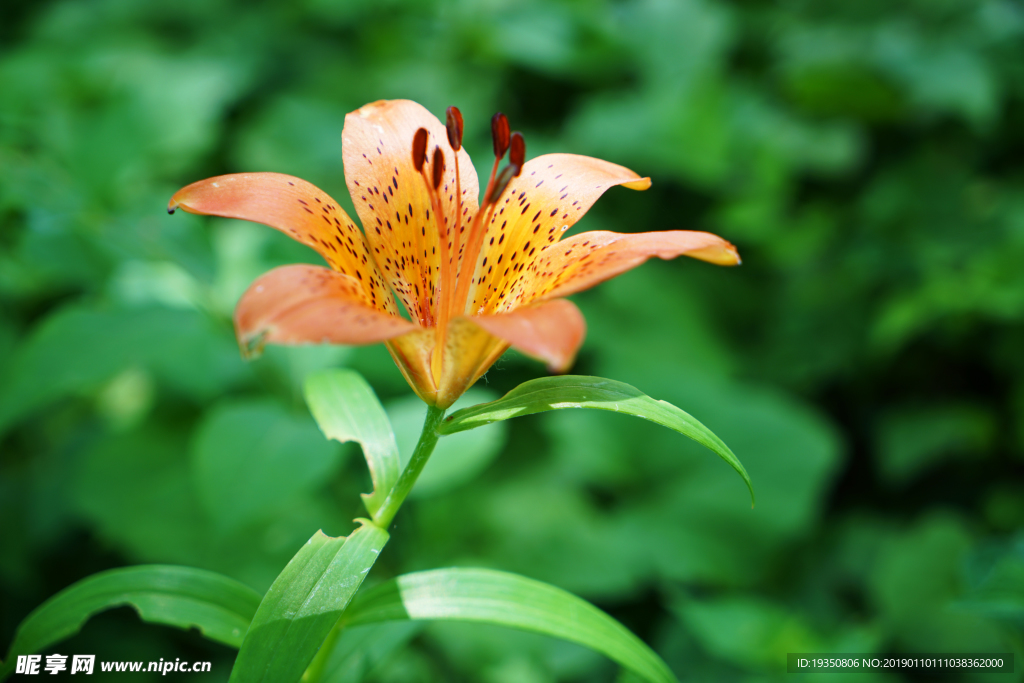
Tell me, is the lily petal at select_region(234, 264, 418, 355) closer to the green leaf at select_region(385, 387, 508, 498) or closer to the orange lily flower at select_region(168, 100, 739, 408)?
the orange lily flower at select_region(168, 100, 739, 408)

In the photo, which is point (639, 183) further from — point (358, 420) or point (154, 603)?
point (154, 603)

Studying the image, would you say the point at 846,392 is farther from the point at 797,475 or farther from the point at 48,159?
the point at 48,159

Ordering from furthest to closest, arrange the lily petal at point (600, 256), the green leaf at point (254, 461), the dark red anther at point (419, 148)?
the green leaf at point (254, 461)
the dark red anther at point (419, 148)
the lily petal at point (600, 256)

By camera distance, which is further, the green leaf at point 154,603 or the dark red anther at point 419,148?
the green leaf at point 154,603

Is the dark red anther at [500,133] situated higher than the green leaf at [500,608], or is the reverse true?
the dark red anther at [500,133]

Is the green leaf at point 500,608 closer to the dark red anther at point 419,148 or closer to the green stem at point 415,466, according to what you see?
the green stem at point 415,466

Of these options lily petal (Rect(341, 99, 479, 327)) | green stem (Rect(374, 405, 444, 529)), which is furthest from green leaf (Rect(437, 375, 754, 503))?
lily petal (Rect(341, 99, 479, 327))

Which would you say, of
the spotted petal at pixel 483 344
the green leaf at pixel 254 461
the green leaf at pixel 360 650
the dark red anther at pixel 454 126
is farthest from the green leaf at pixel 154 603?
the dark red anther at pixel 454 126
